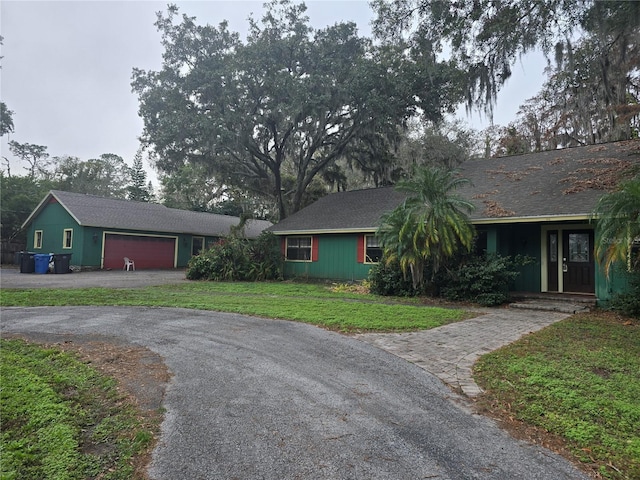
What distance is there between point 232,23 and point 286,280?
42.3 ft

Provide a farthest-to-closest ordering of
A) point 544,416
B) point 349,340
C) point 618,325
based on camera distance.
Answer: point 618,325
point 349,340
point 544,416

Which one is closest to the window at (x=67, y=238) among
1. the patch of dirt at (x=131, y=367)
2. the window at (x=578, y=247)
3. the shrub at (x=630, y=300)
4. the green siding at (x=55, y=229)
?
Answer: the green siding at (x=55, y=229)

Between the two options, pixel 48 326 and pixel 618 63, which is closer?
pixel 48 326

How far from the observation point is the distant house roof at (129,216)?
771 inches

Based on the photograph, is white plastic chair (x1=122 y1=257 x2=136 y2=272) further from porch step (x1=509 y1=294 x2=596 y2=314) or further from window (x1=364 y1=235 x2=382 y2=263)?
porch step (x1=509 y1=294 x2=596 y2=314)

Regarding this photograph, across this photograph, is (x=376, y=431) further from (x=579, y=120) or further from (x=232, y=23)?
(x=232, y=23)

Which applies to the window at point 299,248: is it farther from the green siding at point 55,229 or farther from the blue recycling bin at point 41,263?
the blue recycling bin at point 41,263

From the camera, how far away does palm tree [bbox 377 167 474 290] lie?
9.25 meters

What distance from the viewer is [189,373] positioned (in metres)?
3.98

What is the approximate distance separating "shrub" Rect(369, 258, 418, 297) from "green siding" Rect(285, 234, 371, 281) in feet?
6.09

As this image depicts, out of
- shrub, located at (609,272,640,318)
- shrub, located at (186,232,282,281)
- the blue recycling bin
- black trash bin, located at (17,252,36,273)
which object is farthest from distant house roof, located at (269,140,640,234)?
black trash bin, located at (17,252,36,273)

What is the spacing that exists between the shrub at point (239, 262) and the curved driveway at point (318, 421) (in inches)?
383

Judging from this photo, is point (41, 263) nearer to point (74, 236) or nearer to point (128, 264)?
point (74, 236)

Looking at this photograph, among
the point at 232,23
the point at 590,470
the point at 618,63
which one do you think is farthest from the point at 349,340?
the point at 232,23
